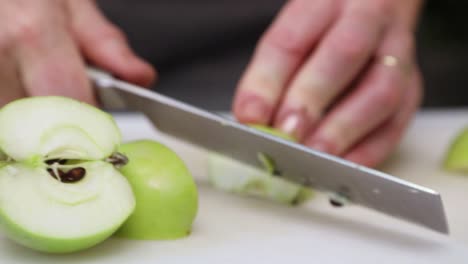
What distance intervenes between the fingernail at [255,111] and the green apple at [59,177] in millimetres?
333

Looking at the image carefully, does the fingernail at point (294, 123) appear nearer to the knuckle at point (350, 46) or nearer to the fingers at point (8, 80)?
the knuckle at point (350, 46)

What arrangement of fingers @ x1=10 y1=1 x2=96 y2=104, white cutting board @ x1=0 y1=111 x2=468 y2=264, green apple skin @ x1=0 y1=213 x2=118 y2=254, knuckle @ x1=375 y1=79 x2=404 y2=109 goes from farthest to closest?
knuckle @ x1=375 y1=79 x2=404 y2=109, fingers @ x1=10 y1=1 x2=96 y2=104, white cutting board @ x1=0 y1=111 x2=468 y2=264, green apple skin @ x1=0 y1=213 x2=118 y2=254

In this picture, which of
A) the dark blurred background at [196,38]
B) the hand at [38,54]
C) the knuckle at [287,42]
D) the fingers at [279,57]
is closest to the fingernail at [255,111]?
the fingers at [279,57]

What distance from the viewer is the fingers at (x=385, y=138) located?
1.26 m

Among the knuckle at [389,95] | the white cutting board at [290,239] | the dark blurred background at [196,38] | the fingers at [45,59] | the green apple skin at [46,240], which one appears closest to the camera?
the green apple skin at [46,240]

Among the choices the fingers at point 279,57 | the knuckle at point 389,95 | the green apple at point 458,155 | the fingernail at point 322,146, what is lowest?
the green apple at point 458,155

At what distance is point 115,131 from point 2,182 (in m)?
0.14

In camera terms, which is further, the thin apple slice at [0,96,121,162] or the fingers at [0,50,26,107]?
the fingers at [0,50,26,107]

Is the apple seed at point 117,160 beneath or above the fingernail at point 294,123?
above

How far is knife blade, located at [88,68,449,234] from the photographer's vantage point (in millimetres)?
963

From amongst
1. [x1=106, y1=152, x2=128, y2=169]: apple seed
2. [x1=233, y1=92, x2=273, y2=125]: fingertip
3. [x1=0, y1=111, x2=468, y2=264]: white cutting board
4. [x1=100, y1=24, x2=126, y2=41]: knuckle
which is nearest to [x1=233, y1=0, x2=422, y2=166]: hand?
[x1=233, y1=92, x2=273, y2=125]: fingertip

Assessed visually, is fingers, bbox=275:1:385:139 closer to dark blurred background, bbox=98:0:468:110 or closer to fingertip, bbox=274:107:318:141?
fingertip, bbox=274:107:318:141

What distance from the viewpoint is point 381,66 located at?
1280 mm

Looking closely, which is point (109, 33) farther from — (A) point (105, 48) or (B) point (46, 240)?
(B) point (46, 240)
